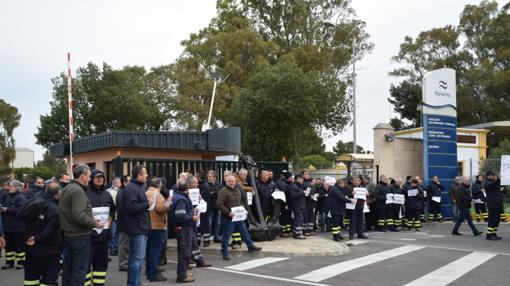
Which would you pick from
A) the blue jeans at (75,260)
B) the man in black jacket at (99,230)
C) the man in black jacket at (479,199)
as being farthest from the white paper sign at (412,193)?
the blue jeans at (75,260)

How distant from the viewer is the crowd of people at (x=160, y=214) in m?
8.37

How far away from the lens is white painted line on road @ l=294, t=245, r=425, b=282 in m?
10.4

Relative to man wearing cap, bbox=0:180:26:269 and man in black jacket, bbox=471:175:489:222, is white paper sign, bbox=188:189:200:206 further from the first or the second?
man in black jacket, bbox=471:175:489:222

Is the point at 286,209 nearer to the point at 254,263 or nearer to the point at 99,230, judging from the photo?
the point at 254,263

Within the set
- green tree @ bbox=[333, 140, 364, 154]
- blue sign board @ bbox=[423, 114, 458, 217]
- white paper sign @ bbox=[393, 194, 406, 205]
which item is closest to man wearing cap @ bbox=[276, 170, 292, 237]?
white paper sign @ bbox=[393, 194, 406, 205]

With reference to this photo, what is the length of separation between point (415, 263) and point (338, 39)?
3401 centimetres

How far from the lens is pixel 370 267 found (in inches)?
444

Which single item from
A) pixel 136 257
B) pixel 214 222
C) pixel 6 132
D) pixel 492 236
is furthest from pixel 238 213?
pixel 6 132

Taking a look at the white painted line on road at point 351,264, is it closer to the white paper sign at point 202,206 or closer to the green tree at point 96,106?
the white paper sign at point 202,206

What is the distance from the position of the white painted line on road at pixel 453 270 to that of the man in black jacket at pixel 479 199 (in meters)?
7.86

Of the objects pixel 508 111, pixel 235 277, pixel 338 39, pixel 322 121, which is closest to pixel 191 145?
pixel 235 277

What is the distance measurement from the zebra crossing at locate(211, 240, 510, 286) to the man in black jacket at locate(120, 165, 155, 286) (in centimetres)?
242

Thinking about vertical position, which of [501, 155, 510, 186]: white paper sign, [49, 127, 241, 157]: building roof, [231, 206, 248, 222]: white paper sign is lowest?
[231, 206, 248, 222]: white paper sign

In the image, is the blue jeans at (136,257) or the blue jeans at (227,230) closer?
the blue jeans at (136,257)
